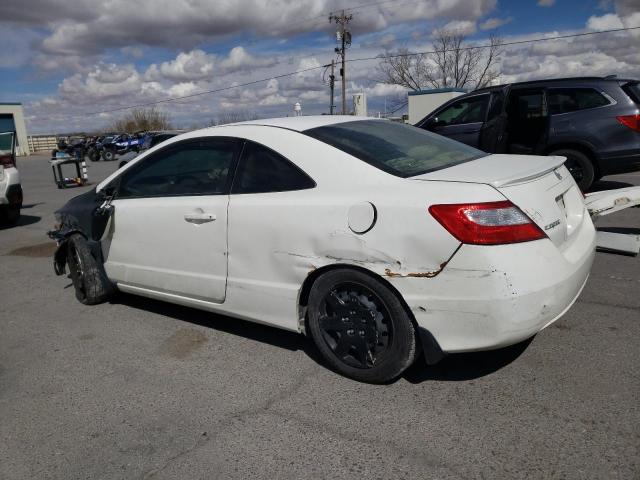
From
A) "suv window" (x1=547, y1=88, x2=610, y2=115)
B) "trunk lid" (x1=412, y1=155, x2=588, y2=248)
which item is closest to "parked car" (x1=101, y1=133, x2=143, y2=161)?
"suv window" (x1=547, y1=88, x2=610, y2=115)

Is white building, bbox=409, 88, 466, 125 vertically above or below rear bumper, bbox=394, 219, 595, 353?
above

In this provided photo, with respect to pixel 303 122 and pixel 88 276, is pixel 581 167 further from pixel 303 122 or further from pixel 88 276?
pixel 88 276

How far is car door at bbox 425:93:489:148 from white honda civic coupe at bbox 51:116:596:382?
503cm

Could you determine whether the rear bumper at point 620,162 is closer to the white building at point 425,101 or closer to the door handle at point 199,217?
the door handle at point 199,217

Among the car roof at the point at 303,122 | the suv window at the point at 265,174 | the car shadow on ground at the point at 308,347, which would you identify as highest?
the car roof at the point at 303,122

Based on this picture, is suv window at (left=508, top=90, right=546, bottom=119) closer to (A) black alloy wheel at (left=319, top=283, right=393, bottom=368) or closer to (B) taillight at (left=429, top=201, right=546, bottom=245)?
(B) taillight at (left=429, top=201, right=546, bottom=245)

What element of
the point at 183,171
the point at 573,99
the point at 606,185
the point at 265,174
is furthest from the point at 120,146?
the point at 265,174

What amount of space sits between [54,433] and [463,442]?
2030 mm

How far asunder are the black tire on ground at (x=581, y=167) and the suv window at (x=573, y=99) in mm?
617

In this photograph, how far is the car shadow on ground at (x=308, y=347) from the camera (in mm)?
3139

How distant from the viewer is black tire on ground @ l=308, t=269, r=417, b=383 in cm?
284

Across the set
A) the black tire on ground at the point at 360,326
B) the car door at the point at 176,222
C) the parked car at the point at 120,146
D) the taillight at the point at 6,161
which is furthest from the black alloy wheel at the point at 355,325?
the parked car at the point at 120,146

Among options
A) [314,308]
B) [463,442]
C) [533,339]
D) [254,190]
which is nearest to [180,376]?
[314,308]

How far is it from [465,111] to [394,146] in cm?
598
